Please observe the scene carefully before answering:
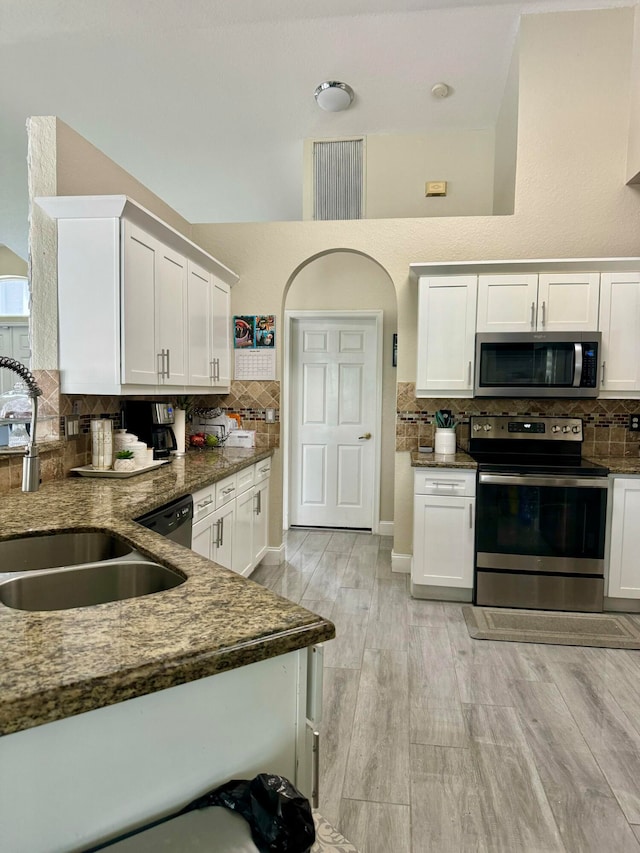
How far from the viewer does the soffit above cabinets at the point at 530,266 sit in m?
3.47

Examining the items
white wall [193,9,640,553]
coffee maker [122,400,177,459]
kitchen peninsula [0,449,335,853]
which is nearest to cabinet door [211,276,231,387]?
coffee maker [122,400,177,459]

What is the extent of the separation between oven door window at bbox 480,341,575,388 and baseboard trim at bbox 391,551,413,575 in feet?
4.71

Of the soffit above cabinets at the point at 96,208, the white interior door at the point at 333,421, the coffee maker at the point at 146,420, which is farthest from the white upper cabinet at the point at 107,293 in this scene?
the white interior door at the point at 333,421

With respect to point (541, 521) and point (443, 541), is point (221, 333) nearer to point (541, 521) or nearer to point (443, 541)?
point (443, 541)

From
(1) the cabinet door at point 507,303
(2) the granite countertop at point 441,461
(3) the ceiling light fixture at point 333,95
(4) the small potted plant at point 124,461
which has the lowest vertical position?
(2) the granite countertop at point 441,461

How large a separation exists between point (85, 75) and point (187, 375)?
2.45 metres

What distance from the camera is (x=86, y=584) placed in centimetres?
144

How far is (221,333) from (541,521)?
2555mm

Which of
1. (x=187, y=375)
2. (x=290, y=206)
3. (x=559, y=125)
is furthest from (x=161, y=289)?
(x=290, y=206)

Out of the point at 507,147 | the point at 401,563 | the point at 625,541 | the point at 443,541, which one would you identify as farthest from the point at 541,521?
the point at 507,147

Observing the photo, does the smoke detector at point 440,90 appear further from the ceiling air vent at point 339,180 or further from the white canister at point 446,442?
the white canister at point 446,442

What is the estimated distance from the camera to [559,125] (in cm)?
373

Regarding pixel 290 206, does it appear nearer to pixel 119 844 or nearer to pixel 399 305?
pixel 399 305

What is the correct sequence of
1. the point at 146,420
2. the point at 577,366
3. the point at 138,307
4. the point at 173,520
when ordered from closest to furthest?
the point at 173,520 → the point at 138,307 → the point at 146,420 → the point at 577,366
